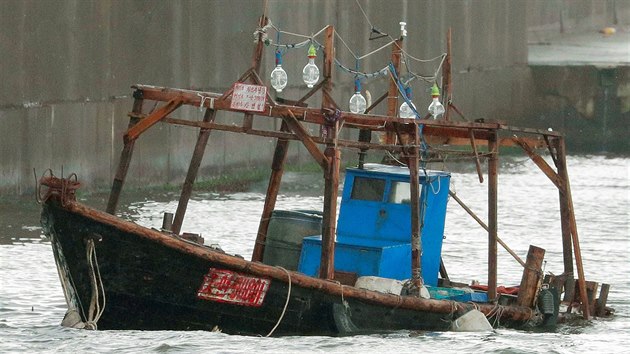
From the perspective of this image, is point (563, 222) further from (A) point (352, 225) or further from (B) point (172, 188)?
(B) point (172, 188)

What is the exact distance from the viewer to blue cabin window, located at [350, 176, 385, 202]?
15.1 meters

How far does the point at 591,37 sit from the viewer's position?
197 feet

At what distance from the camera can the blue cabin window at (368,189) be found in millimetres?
15062

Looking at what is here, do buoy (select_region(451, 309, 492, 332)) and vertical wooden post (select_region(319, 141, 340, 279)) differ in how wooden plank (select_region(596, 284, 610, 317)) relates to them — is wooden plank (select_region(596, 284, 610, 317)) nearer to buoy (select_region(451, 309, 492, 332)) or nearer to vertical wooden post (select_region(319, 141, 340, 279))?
buoy (select_region(451, 309, 492, 332))

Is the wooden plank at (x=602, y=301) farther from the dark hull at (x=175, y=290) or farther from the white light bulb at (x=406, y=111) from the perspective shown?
the dark hull at (x=175, y=290)

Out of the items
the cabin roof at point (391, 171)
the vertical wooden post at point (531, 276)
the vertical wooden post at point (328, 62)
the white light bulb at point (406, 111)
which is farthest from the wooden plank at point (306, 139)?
the vertical wooden post at point (531, 276)

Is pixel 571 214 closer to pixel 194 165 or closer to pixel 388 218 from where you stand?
pixel 388 218

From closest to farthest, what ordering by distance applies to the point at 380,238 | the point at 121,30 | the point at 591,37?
1. the point at 380,238
2. the point at 121,30
3. the point at 591,37

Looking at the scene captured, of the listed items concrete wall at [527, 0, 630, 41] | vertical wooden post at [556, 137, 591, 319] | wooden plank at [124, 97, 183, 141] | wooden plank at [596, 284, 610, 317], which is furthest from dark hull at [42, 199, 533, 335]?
concrete wall at [527, 0, 630, 41]

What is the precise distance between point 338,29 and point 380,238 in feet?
57.8

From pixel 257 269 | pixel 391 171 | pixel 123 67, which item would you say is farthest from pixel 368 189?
pixel 123 67

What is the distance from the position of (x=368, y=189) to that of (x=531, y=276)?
1951 millimetres

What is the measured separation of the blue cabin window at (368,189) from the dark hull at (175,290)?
1585 mm

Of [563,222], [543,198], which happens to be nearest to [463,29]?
[543,198]
